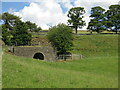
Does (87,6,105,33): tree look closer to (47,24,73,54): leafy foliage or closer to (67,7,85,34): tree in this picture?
(67,7,85,34): tree

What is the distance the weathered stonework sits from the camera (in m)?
37.8

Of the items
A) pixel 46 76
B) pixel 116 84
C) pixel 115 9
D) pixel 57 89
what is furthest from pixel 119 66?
pixel 115 9

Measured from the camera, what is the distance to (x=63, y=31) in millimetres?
47469

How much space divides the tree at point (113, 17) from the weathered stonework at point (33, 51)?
43606 mm

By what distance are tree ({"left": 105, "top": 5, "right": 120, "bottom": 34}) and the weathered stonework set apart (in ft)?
143

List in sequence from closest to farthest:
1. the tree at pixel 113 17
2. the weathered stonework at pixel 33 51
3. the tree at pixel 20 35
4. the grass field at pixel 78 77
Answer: the grass field at pixel 78 77 → the weathered stonework at pixel 33 51 → the tree at pixel 20 35 → the tree at pixel 113 17

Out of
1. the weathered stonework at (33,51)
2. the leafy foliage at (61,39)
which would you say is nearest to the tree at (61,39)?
the leafy foliage at (61,39)

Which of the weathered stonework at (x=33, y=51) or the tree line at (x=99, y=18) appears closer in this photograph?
the weathered stonework at (x=33, y=51)

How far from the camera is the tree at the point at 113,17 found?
73812 millimetres

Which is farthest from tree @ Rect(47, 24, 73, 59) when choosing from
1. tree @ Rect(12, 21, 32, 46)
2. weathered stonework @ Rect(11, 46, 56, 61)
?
tree @ Rect(12, 21, 32, 46)

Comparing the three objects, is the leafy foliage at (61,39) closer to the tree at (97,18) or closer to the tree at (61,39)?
the tree at (61,39)

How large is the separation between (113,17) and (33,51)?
47230 millimetres

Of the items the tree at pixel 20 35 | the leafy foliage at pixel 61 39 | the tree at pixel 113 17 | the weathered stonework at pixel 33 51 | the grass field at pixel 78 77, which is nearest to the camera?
the grass field at pixel 78 77

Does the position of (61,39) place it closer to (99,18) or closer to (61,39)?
(61,39)
